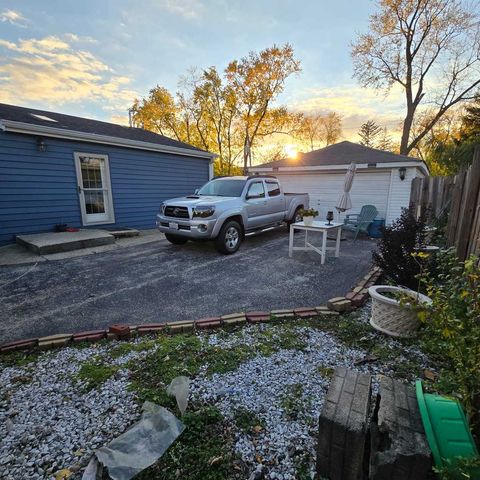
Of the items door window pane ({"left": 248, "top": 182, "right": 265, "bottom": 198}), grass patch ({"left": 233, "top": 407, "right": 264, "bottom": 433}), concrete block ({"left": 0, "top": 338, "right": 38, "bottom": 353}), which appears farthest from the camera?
door window pane ({"left": 248, "top": 182, "right": 265, "bottom": 198})

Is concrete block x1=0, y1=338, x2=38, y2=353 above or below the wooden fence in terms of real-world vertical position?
below

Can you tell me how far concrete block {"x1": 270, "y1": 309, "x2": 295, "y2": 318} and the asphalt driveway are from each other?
0.27 meters

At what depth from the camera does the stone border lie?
2705mm

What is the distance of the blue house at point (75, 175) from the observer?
6523 mm

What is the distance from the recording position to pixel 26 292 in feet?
13.5

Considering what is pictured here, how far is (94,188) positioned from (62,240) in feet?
7.68

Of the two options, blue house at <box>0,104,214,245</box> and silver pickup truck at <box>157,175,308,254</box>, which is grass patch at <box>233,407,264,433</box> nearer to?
silver pickup truck at <box>157,175,308,254</box>

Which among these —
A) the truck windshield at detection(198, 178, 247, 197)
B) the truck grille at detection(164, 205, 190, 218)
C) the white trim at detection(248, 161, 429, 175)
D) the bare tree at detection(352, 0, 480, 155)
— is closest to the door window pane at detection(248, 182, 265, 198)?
the truck windshield at detection(198, 178, 247, 197)

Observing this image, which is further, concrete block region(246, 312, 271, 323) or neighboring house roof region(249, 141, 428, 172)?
neighboring house roof region(249, 141, 428, 172)

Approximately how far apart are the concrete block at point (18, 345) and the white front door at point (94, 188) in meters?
5.85

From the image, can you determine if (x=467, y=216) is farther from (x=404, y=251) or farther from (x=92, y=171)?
(x=92, y=171)

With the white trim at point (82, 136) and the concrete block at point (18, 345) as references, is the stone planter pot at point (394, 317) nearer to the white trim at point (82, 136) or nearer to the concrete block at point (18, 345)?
the concrete block at point (18, 345)

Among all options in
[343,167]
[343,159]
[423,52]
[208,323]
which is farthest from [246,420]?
[423,52]

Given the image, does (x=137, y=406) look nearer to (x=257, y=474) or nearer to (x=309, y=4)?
(x=257, y=474)
